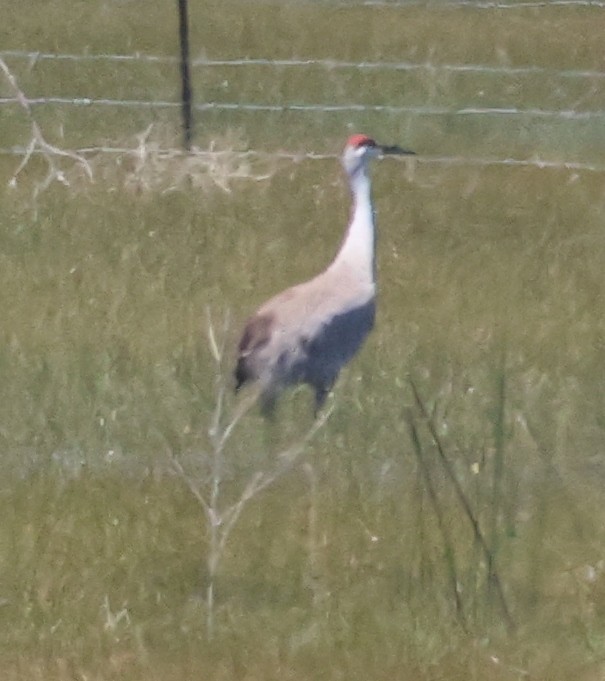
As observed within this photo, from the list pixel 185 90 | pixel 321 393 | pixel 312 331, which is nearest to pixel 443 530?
pixel 321 393

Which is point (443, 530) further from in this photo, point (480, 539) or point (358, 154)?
point (358, 154)

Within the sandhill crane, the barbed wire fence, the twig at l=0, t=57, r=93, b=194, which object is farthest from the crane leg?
the twig at l=0, t=57, r=93, b=194

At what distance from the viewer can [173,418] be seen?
5137 millimetres

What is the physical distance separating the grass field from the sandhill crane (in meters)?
0.10

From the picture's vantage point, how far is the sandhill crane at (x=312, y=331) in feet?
18.3

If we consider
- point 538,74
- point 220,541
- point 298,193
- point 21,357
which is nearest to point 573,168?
point 298,193

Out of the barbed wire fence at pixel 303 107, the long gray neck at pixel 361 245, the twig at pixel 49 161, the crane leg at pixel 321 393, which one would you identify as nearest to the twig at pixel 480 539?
the crane leg at pixel 321 393

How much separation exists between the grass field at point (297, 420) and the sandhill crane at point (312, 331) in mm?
98

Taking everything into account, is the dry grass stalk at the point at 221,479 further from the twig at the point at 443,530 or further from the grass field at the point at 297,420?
the twig at the point at 443,530

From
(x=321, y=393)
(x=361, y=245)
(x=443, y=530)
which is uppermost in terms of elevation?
(x=361, y=245)

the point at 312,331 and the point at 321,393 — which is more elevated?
the point at 312,331

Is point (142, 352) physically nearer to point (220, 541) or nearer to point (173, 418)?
point (173, 418)

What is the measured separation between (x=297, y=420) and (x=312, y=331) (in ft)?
1.58

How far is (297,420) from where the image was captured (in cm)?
521
